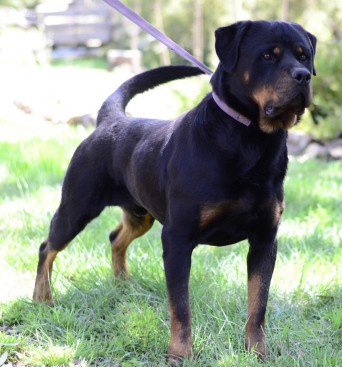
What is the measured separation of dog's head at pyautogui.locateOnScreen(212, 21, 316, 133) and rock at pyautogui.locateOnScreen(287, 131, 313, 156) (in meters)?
6.72

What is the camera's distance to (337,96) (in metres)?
10.2

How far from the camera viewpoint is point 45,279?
4148mm

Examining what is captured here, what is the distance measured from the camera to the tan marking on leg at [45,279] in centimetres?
409

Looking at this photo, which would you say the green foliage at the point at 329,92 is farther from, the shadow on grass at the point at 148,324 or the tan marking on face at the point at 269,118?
the tan marking on face at the point at 269,118

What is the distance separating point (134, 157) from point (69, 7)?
23217 mm

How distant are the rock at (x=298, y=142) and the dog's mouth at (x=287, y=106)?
6916 millimetres

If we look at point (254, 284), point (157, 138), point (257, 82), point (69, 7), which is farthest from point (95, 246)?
point (69, 7)

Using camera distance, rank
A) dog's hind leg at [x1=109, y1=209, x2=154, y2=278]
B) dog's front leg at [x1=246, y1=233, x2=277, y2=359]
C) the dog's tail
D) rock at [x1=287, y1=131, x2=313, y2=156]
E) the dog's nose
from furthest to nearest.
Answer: rock at [x1=287, y1=131, x2=313, y2=156], dog's hind leg at [x1=109, y1=209, x2=154, y2=278], the dog's tail, dog's front leg at [x1=246, y1=233, x2=277, y2=359], the dog's nose

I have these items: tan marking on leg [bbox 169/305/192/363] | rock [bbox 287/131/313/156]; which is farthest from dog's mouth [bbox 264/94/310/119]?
rock [bbox 287/131/313/156]

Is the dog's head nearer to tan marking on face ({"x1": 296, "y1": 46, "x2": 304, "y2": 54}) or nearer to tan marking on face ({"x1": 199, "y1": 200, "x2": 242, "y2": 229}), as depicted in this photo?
tan marking on face ({"x1": 296, "y1": 46, "x2": 304, "y2": 54})

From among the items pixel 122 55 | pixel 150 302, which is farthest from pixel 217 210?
pixel 122 55

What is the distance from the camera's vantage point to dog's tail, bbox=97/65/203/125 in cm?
429

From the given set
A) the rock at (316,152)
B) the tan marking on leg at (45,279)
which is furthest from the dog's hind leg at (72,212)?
the rock at (316,152)

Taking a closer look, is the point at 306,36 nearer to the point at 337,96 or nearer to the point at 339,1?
the point at 337,96
